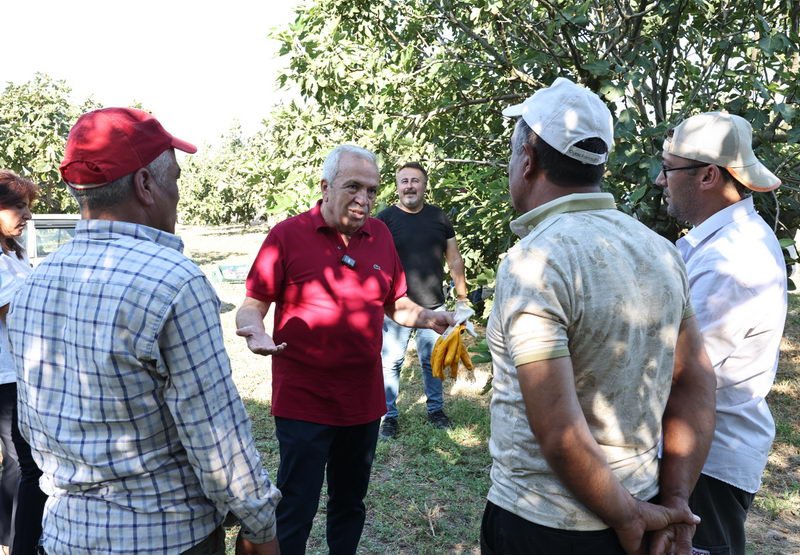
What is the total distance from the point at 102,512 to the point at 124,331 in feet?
1.39

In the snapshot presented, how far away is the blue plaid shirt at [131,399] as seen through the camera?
1.44 metres

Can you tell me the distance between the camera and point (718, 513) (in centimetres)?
199

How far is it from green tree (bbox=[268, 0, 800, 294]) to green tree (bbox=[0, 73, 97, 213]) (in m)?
10.0

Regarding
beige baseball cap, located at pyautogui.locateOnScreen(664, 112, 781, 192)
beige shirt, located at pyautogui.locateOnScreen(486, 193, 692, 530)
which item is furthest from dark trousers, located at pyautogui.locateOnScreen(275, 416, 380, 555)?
beige baseball cap, located at pyautogui.locateOnScreen(664, 112, 781, 192)

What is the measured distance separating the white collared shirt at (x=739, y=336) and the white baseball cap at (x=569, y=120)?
0.69m

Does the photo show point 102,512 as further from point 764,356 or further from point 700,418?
point 764,356

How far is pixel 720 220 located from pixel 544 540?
1212mm

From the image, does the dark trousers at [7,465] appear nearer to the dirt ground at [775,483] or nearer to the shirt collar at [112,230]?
the shirt collar at [112,230]

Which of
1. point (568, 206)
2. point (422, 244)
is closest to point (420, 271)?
point (422, 244)

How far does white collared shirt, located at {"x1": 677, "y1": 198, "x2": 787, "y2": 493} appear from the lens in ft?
6.49

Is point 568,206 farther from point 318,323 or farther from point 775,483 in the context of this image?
point 775,483

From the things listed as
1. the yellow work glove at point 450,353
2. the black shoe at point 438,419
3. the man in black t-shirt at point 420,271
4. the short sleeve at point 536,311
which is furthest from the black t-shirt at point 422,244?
the short sleeve at point 536,311

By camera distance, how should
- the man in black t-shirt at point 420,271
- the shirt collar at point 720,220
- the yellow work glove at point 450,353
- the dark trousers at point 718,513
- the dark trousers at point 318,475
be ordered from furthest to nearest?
the man in black t-shirt at point 420,271 → the dark trousers at point 318,475 → the yellow work glove at point 450,353 → the shirt collar at point 720,220 → the dark trousers at point 718,513

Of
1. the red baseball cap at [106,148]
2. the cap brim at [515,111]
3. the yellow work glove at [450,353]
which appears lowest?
the yellow work glove at [450,353]
